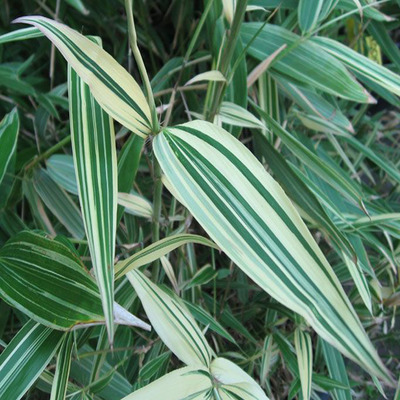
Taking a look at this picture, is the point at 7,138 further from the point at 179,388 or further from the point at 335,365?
the point at 335,365

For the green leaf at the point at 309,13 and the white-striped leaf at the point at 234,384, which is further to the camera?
the green leaf at the point at 309,13

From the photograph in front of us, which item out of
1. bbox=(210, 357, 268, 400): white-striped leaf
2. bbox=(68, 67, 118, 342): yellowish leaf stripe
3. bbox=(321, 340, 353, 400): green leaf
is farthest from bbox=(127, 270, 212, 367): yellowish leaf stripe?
bbox=(321, 340, 353, 400): green leaf

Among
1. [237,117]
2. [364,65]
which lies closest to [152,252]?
[237,117]

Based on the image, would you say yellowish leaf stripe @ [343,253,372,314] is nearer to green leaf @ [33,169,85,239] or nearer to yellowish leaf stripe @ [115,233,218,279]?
yellowish leaf stripe @ [115,233,218,279]

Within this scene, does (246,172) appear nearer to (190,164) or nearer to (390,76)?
(190,164)

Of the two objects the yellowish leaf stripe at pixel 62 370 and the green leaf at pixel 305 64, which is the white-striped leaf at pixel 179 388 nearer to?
the yellowish leaf stripe at pixel 62 370

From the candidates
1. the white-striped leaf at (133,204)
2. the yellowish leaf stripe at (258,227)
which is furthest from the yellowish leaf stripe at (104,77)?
the white-striped leaf at (133,204)
